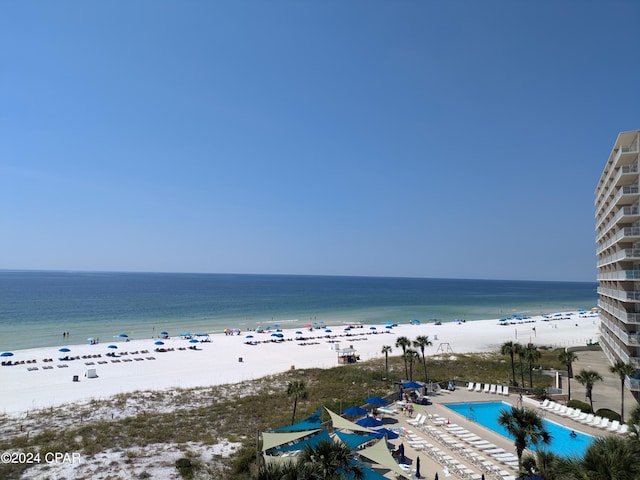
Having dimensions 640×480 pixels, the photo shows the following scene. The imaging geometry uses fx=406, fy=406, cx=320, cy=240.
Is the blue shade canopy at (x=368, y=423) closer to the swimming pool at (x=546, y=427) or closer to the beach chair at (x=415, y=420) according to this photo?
the beach chair at (x=415, y=420)

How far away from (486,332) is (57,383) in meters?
63.3

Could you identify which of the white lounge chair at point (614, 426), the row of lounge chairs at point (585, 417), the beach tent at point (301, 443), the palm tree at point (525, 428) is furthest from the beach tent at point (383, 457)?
the white lounge chair at point (614, 426)

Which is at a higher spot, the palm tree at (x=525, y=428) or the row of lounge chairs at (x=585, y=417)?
the palm tree at (x=525, y=428)

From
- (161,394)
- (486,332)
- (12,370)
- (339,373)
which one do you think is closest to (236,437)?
(161,394)

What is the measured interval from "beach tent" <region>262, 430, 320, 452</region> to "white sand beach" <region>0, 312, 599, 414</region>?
64.5 feet

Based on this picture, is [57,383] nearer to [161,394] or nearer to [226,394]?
[161,394]

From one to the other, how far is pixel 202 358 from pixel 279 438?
1304 inches

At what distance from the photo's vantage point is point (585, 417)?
76.5ft

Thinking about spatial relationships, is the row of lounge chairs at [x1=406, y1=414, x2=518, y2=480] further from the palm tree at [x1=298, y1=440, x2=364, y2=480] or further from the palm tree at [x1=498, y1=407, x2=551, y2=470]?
the palm tree at [x1=298, y1=440, x2=364, y2=480]

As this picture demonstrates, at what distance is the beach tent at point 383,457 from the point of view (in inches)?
591

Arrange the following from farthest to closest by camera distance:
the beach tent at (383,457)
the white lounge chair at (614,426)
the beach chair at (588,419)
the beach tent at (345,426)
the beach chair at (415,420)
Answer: the beach chair at (415,420) < the beach chair at (588,419) < the white lounge chair at (614,426) < the beach tent at (345,426) < the beach tent at (383,457)

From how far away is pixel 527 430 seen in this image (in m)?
14.7

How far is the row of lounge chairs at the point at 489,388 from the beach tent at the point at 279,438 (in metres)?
17.5

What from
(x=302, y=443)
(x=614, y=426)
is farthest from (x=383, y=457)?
(x=614, y=426)
